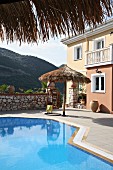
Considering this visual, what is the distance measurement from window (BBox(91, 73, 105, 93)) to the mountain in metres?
28.9

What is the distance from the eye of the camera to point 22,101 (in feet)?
71.6

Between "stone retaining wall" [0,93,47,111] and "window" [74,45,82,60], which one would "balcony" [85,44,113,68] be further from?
"stone retaining wall" [0,93,47,111]

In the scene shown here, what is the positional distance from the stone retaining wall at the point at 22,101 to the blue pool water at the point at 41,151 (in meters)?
6.71

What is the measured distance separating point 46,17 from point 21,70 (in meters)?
54.6

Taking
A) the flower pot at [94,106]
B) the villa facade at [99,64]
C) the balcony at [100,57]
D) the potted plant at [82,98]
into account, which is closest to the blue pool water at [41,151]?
the flower pot at [94,106]

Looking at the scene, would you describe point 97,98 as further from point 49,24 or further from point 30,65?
point 30,65

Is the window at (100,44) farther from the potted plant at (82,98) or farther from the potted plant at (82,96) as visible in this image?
the potted plant at (82,98)

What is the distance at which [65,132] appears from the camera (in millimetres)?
12039

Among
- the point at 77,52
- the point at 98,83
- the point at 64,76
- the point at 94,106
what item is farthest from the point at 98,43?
the point at 64,76

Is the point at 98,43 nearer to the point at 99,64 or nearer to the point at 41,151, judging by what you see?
the point at 99,64

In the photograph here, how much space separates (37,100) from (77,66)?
6.06 m

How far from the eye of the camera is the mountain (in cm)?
4887

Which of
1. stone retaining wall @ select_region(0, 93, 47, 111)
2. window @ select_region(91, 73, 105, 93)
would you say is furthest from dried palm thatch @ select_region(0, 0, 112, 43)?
stone retaining wall @ select_region(0, 93, 47, 111)

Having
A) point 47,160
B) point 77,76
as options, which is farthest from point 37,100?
point 47,160
